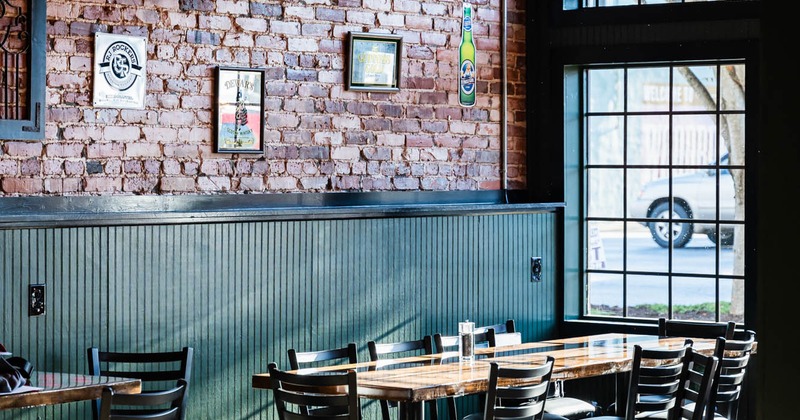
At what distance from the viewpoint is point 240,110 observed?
597cm

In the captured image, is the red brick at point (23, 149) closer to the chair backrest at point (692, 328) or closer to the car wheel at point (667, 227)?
the chair backrest at point (692, 328)

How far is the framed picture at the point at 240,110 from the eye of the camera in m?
5.87

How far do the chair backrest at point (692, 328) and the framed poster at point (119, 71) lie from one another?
3400mm

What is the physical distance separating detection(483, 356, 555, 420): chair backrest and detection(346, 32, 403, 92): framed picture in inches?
93.9

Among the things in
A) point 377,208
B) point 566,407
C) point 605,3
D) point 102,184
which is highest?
point 605,3

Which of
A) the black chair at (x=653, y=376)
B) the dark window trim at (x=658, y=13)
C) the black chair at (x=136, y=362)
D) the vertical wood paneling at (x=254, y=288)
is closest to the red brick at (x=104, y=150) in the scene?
the vertical wood paneling at (x=254, y=288)

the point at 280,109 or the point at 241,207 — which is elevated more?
the point at 280,109

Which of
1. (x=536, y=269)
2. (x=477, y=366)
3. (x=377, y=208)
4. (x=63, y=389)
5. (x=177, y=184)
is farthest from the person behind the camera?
(x=536, y=269)

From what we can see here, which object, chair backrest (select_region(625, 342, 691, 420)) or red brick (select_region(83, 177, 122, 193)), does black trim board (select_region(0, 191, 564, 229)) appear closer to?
red brick (select_region(83, 177, 122, 193))

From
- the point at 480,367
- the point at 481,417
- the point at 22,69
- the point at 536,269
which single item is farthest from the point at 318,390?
the point at 536,269

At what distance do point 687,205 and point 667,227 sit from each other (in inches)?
7.7

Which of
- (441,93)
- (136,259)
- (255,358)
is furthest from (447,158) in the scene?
(136,259)

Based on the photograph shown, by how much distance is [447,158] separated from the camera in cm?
702

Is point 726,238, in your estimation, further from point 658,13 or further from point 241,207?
point 241,207
